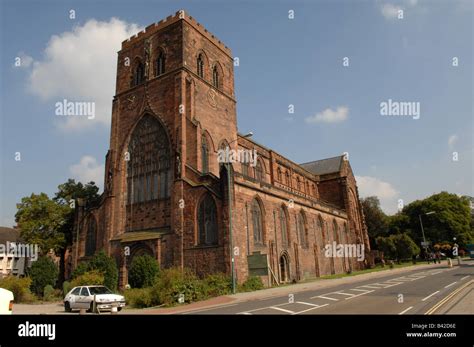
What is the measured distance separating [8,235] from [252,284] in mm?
55466

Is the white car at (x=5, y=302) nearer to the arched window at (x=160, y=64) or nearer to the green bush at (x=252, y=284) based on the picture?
the green bush at (x=252, y=284)

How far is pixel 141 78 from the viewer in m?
35.4

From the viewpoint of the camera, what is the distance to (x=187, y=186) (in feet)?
90.5

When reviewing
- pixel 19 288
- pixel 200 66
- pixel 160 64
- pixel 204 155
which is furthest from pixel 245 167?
pixel 19 288

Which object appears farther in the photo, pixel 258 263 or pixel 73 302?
pixel 258 263

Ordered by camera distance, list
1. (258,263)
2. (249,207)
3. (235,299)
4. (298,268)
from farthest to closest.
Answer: (298,268)
(249,207)
(258,263)
(235,299)

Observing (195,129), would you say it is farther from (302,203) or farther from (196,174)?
(302,203)

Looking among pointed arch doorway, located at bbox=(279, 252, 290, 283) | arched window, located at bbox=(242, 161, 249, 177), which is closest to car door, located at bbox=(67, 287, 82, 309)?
pointed arch doorway, located at bbox=(279, 252, 290, 283)

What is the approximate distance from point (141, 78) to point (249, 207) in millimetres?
18218

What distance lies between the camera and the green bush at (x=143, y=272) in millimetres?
23781

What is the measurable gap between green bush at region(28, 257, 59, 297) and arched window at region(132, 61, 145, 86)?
18602mm

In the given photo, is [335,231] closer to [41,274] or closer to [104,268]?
[104,268]

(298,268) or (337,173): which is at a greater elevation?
(337,173)
